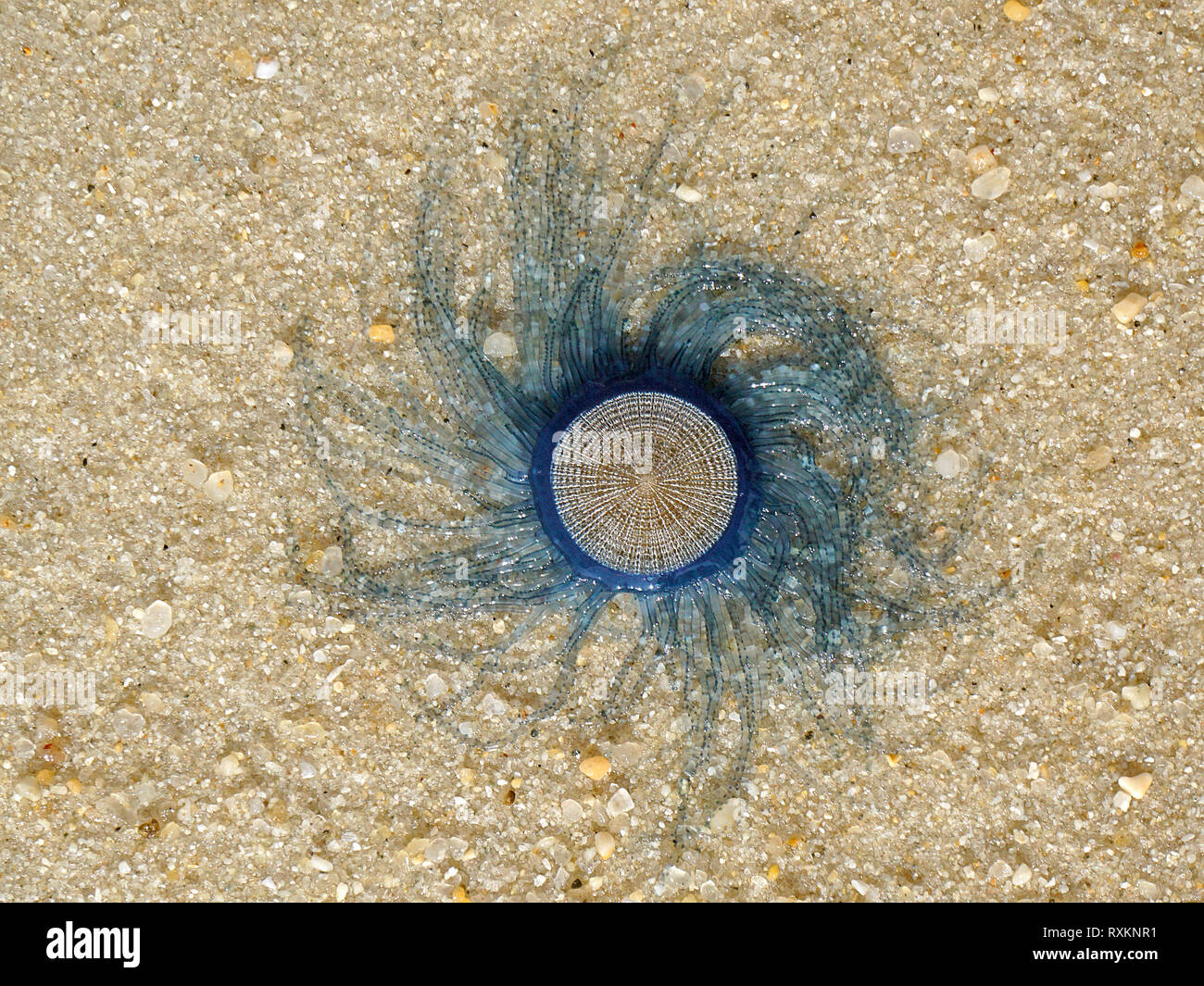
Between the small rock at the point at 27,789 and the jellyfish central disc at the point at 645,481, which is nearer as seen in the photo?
the jellyfish central disc at the point at 645,481

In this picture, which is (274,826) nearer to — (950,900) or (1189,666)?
(950,900)

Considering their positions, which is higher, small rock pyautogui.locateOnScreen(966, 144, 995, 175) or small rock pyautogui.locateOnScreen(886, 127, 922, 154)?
small rock pyautogui.locateOnScreen(886, 127, 922, 154)

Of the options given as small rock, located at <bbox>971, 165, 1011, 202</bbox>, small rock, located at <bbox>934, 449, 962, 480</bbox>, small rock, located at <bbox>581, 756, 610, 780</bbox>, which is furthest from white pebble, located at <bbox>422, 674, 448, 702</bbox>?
small rock, located at <bbox>971, 165, 1011, 202</bbox>

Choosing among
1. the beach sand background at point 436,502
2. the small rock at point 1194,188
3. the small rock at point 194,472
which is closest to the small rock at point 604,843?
the beach sand background at point 436,502

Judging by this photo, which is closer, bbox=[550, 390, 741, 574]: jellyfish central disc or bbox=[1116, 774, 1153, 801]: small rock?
bbox=[550, 390, 741, 574]: jellyfish central disc

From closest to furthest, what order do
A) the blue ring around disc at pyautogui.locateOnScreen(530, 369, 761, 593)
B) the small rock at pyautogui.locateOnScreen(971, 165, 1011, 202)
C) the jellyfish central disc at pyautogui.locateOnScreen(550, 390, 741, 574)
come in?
the jellyfish central disc at pyautogui.locateOnScreen(550, 390, 741, 574) < the blue ring around disc at pyautogui.locateOnScreen(530, 369, 761, 593) < the small rock at pyautogui.locateOnScreen(971, 165, 1011, 202)

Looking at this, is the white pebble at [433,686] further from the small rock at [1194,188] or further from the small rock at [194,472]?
the small rock at [1194,188]

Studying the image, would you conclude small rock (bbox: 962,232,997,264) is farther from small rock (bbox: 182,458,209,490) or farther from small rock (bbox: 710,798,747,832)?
small rock (bbox: 182,458,209,490)
